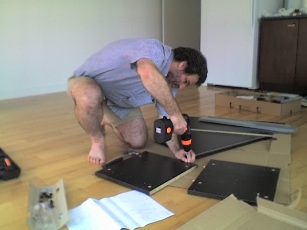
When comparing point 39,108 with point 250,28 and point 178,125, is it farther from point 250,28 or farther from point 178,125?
point 250,28

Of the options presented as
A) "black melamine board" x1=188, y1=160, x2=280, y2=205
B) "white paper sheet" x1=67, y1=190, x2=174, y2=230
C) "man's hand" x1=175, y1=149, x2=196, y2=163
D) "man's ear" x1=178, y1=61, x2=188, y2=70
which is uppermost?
"man's ear" x1=178, y1=61, x2=188, y2=70

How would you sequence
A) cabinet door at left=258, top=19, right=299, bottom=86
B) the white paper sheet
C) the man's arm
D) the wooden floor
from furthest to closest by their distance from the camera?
1. cabinet door at left=258, top=19, right=299, bottom=86
2. the man's arm
3. the wooden floor
4. the white paper sheet

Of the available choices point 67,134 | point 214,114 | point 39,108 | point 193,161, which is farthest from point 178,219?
point 39,108

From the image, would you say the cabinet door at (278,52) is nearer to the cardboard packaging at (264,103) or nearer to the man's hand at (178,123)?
the cardboard packaging at (264,103)

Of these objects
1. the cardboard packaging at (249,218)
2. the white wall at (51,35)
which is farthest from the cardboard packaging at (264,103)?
the white wall at (51,35)

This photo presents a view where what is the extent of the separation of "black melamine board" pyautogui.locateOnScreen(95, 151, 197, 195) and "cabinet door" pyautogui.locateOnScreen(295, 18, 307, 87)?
2.58m

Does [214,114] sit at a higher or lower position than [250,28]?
lower

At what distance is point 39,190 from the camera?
1402mm

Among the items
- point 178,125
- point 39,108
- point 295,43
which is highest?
point 295,43

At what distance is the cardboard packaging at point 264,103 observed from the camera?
2824 millimetres

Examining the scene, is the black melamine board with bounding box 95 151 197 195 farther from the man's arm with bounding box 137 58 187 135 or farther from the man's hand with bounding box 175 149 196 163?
the man's arm with bounding box 137 58 187 135

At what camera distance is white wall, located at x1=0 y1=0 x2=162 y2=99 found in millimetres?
3682

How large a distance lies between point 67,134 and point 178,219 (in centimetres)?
137

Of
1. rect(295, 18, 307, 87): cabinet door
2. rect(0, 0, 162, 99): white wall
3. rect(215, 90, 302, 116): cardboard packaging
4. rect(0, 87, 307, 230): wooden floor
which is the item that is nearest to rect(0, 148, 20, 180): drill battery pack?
rect(0, 87, 307, 230): wooden floor
